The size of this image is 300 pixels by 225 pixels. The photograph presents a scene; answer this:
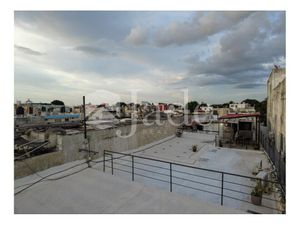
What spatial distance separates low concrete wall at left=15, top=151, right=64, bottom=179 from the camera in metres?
3.60

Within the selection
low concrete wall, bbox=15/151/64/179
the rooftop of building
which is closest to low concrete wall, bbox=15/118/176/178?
low concrete wall, bbox=15/151/64/179

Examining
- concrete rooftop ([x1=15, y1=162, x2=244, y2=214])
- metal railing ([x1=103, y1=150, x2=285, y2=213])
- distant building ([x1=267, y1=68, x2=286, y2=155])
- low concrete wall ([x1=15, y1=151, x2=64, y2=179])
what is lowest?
metal railing ([x1=103, y1=150, x2=285, y2=213])

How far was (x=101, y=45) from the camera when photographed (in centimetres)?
600

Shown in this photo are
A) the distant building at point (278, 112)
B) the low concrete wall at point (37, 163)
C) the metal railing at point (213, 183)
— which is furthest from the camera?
the distant building at point (278, 112)

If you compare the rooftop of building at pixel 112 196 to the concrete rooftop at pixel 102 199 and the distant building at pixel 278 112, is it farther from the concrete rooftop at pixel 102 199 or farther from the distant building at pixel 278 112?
the distant building at pixel 278 112

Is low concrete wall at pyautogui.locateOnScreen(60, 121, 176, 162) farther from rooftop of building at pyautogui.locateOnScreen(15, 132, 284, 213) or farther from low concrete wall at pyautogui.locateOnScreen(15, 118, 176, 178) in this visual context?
rooftop of building at pyautogui.locateOnScreen(15, 132, 284, 213)

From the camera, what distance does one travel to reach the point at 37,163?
12.7 ft

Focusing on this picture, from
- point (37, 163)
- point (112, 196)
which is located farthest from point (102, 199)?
point (37, 163)

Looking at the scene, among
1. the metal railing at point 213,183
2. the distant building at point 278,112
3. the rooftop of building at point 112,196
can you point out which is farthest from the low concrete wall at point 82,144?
the distant building at point 278,112

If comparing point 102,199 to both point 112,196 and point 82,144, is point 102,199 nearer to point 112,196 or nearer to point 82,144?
point 112,196

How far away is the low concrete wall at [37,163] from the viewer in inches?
142

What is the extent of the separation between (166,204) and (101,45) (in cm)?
566

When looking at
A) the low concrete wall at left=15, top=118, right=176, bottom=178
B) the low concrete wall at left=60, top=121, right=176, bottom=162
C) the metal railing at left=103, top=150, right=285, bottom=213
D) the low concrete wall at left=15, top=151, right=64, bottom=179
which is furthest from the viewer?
the low concrete wall at left=60, top=121, right=176, bottom=162
